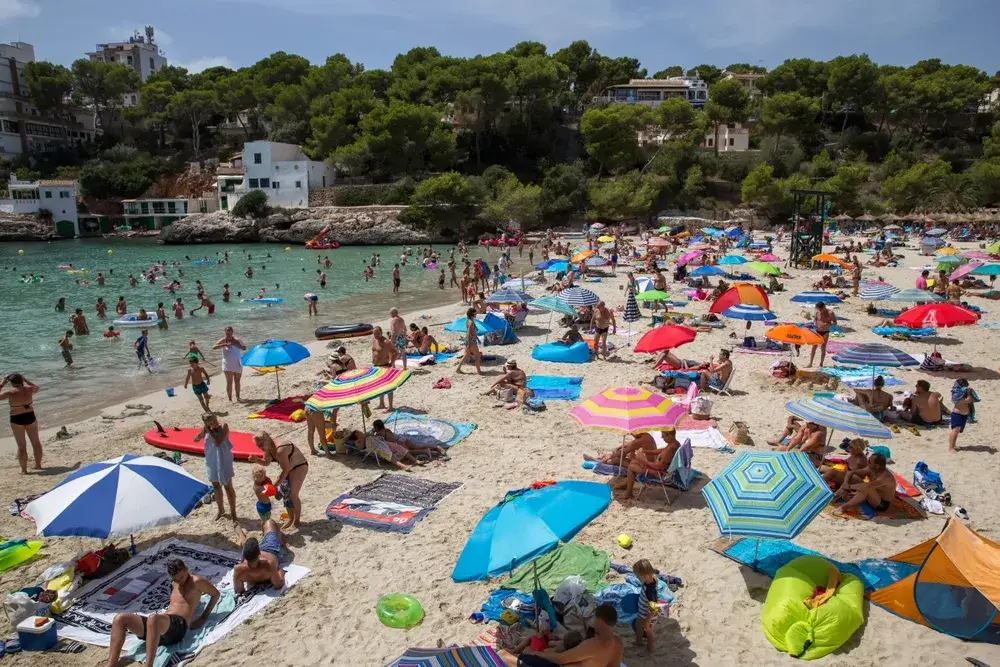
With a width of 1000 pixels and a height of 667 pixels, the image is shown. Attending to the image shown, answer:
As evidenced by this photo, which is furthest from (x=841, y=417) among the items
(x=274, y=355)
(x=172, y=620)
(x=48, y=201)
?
(x=48, y=201)

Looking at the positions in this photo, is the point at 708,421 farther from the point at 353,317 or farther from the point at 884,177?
the point at 884,177

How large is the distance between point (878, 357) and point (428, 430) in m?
7.04

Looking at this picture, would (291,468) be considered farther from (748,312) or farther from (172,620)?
(748,312)

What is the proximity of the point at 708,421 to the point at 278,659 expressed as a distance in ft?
22.3

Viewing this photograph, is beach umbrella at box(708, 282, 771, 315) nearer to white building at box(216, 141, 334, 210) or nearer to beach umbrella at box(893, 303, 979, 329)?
beach umbrella at box(893, 303, 979, 329)

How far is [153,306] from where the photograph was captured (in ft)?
83.1

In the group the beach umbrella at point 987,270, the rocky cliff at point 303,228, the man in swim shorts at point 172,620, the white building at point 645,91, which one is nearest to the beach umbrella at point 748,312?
the beach umbrella at point 987,270

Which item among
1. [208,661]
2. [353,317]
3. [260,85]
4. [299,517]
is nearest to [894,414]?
[299,517]

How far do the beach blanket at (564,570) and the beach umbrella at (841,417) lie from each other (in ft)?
10.2

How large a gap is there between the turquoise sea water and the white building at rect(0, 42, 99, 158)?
100 ft

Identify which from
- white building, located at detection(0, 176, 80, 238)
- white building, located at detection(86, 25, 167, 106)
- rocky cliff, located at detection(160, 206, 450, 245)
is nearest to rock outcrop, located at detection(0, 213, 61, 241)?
white building, located at detection(0, 176, 80, 238)

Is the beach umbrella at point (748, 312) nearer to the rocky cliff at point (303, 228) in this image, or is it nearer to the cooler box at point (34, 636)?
the cooler box at point (34, 636)

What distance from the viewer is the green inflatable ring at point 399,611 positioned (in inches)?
211

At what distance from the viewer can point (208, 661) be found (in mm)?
5035
